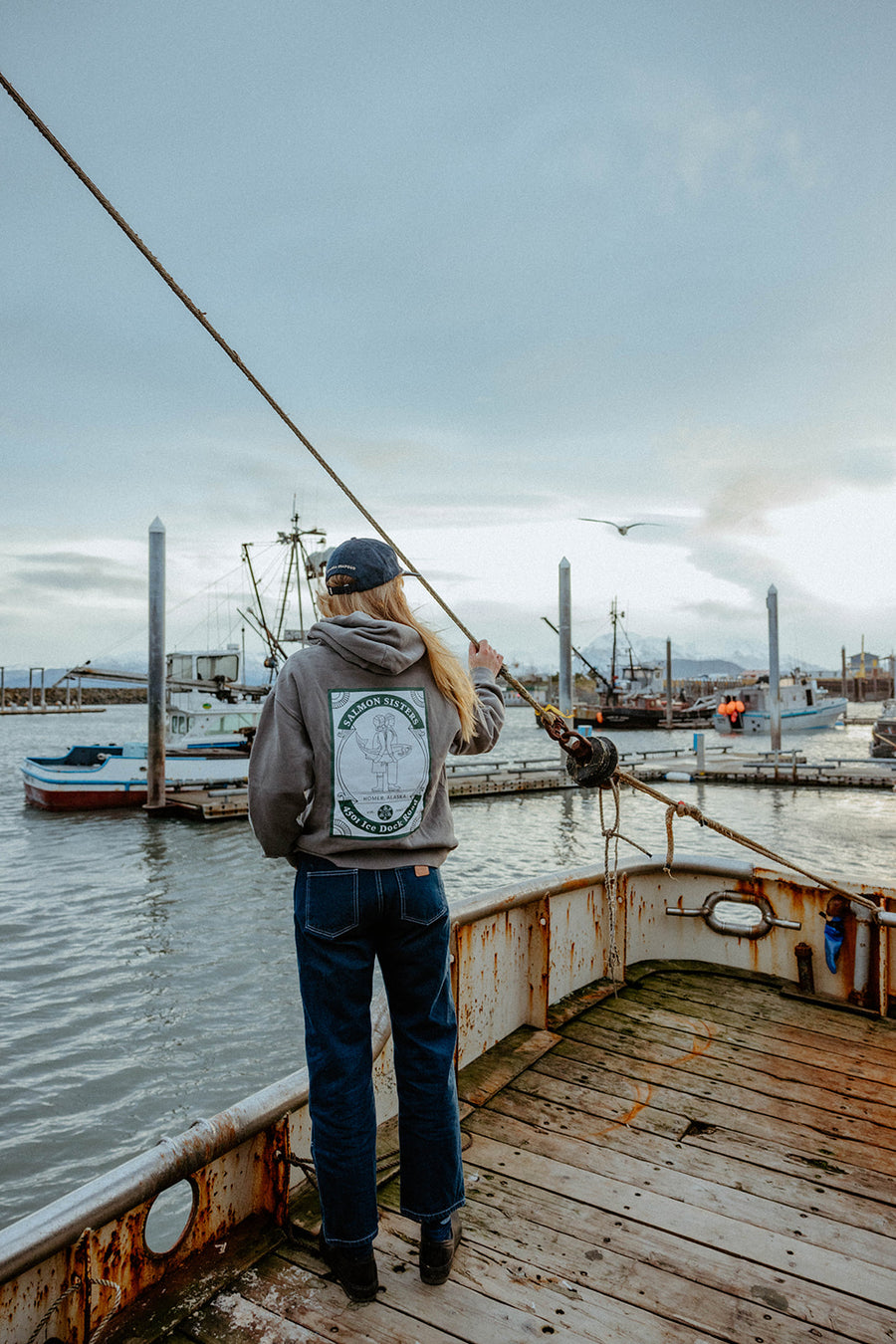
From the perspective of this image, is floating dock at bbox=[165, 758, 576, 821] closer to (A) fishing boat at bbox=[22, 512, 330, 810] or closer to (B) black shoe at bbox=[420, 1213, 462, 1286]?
(A) fishing boat at bbox=[22, 512, 330, 810]

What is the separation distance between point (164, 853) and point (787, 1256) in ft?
50.5

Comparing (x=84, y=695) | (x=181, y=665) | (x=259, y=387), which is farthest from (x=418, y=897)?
(x=84, y=695)

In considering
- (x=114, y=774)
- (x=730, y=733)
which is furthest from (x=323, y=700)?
(x=730, y=733)

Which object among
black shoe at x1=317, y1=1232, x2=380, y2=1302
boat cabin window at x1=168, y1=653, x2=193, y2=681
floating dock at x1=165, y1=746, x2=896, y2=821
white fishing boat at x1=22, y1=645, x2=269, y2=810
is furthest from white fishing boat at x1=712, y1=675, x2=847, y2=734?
black shoe at x1=317, y1=1232, x2=380, y2=1302

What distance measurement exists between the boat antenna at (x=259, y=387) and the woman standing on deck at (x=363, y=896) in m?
0.53

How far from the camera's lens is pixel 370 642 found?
189 cm

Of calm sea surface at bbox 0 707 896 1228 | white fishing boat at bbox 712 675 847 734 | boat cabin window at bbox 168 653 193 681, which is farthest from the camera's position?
white fishing boat at bbox 712 675 847 734

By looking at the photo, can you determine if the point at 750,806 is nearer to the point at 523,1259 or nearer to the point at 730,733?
the point at 523,1259

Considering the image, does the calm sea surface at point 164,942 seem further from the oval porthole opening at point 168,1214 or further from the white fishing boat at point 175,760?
the white fishing boat at point 175,760

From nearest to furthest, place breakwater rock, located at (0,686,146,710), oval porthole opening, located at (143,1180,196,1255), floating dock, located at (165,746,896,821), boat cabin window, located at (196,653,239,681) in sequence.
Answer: oval porthole opening, located at (143,1180,196,1255)
floating dock, located at (165,746,896,821)
boat cabin window, located at (196,653,239,681)
breakwater rock, located at (0,686,146,710)

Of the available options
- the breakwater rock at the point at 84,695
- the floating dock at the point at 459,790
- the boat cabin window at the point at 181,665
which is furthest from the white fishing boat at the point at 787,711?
the breakwater rock at the point at 84,695

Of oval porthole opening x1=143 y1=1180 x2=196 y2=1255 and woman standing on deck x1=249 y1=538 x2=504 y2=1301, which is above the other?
woman standing on deck x1=249 y1=538 x2=504 y2=1301

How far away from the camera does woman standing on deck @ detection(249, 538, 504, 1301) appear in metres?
1.86

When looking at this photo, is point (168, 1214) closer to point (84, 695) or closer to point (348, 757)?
point (348, 757)
